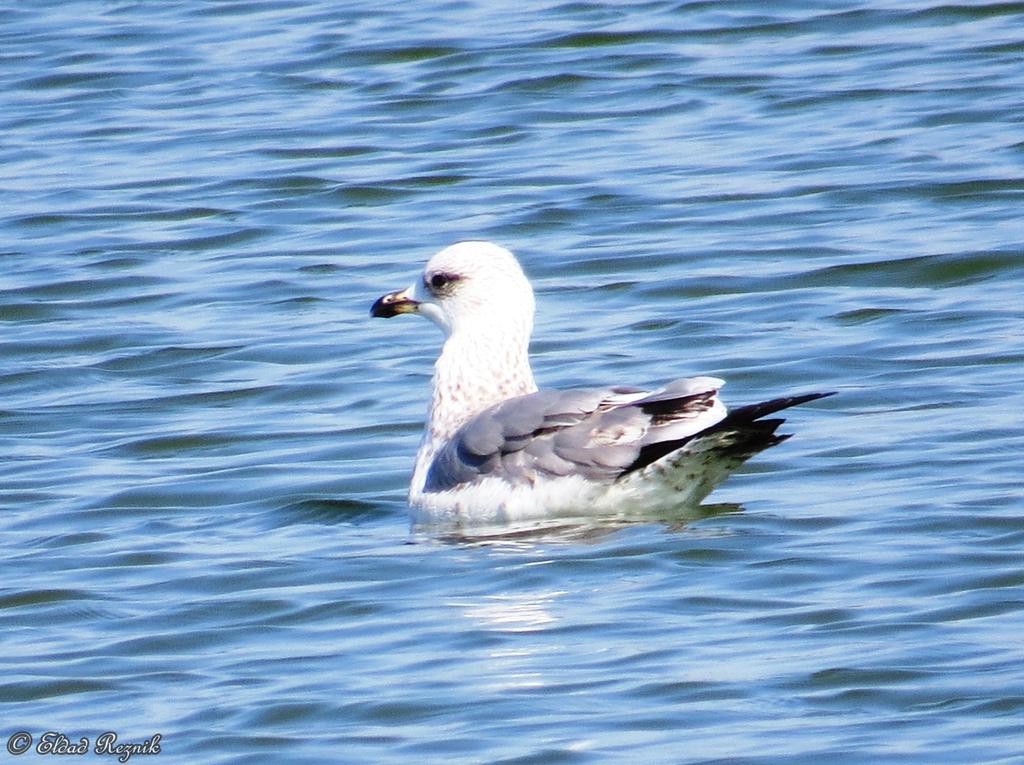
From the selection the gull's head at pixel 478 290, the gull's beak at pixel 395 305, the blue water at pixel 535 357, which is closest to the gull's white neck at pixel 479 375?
the gull's head at pixel 478 290

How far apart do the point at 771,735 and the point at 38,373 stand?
6.42 meters

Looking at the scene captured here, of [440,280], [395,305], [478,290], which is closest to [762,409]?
[478,290]

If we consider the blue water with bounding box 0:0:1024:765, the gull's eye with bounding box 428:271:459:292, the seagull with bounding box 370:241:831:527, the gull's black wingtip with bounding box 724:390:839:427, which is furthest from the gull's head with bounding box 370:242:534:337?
the gull's black wingtip with bounding box 724:390:839:427

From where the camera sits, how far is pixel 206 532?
30.5ft

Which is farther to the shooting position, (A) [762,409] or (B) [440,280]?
(B) [440,280]

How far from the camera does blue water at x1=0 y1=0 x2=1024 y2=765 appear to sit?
6.93m

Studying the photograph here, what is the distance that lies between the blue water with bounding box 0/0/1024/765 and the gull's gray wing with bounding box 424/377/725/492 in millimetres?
268

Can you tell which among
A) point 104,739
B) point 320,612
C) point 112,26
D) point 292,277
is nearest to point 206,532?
point 320,612

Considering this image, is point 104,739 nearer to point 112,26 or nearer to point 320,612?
point 320,612

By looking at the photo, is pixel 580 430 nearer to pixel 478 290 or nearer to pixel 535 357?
pixel 478 290

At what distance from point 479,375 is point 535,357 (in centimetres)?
202

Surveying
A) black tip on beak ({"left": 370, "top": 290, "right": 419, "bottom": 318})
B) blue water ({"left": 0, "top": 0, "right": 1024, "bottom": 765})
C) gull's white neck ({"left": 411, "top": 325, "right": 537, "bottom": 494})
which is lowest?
blue water ({"left": 0, "top": 0, "right": 1024, "bottom": 765})

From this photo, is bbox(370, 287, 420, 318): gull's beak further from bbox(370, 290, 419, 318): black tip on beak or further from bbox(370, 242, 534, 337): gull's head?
bbox(370, 242, 534, 337): gull's head

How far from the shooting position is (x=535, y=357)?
11.7 m
